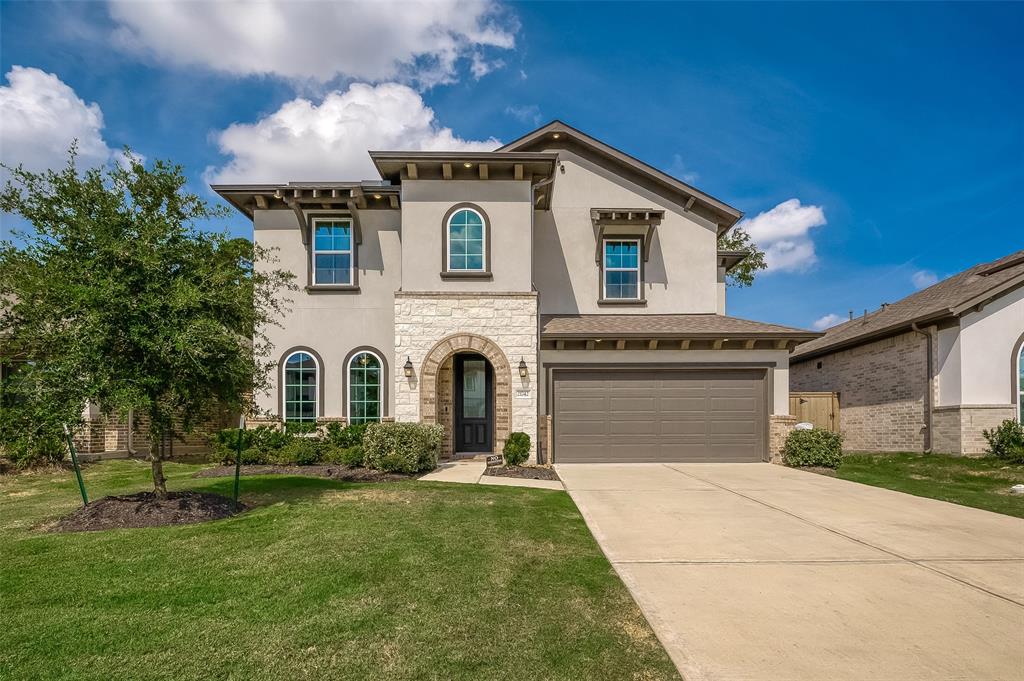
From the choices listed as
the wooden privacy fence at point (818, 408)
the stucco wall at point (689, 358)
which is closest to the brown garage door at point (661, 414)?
the stucco wall at point (689, 358)

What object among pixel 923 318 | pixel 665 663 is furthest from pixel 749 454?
pixel 665 663

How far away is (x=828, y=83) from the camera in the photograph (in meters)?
13.6

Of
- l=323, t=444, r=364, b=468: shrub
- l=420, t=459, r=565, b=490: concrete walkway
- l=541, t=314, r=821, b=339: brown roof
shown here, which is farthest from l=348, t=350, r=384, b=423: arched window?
l=541, t=314, r=821, b=339: brown roof

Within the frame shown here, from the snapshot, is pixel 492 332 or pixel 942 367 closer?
pixel 492 332

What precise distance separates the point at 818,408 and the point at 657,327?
7.47 metres

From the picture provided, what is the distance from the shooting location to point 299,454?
1212 cm

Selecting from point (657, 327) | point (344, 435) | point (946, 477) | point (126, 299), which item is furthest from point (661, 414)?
point (126, 299)

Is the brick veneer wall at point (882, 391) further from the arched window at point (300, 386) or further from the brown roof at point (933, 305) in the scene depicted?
the arched window at point (300, 386)

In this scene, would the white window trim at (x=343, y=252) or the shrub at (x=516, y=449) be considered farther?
the white window trim at (x=343, y=252)

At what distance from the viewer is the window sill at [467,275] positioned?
43.0 feet

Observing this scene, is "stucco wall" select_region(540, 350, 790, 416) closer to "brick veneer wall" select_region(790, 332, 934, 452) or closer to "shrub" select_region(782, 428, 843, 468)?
"shrub" select_region(782, 428, 843, 468)

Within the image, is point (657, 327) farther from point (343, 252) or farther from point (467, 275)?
point (343, 252)

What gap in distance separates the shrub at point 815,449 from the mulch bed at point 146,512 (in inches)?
479

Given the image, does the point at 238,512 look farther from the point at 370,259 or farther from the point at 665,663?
the point at 370,259
